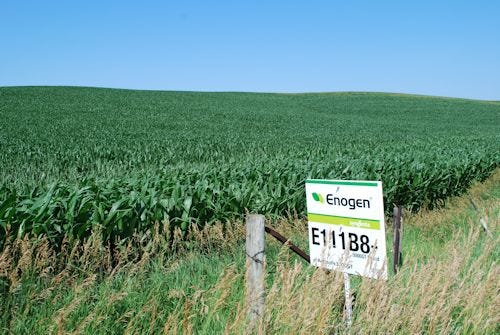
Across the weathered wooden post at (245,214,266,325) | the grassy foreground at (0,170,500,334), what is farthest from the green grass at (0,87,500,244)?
the weathered wooden post at (245,214,266,325)

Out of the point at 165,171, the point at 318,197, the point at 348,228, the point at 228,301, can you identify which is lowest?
the point at 228,301

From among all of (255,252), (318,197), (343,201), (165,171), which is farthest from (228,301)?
(165,171)

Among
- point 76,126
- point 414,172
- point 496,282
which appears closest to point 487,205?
point 414,172

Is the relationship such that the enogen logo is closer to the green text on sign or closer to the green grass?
the green text on sign

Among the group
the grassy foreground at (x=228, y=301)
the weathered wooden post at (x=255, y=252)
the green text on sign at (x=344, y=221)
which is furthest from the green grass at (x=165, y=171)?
the green text on sign at (x=344, y=221)

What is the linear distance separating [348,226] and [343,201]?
7.6 inches

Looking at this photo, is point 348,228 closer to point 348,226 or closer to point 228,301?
point 348,226

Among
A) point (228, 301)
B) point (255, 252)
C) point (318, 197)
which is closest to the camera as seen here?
point (255, 252)

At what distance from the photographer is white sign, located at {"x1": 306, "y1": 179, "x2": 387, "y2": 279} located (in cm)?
323

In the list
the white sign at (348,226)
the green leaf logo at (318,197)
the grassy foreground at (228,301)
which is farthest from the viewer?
the green leaf logo at (318,197)

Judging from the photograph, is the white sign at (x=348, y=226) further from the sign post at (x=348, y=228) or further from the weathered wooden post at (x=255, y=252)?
the weathered wooden post at (x=255, y=252)

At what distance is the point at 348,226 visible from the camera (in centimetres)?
343

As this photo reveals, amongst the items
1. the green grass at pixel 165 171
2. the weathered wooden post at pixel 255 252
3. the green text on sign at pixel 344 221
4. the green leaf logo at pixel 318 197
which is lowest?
the green grass at pixel 165 171

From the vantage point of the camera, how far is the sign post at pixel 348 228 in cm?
323
